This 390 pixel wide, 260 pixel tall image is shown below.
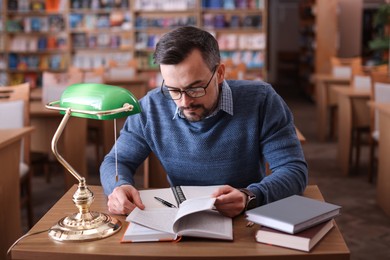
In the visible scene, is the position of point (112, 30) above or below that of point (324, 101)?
above

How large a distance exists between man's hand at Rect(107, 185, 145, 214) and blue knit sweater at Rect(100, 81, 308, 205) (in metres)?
0.15

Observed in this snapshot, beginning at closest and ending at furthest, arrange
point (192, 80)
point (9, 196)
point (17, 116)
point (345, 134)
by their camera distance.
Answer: point (192, 80) < point (9, 196) < point (17, 116) < point (345, 134)

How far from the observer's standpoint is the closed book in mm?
1404

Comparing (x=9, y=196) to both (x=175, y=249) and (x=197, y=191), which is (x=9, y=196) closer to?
(x=197, y=191)

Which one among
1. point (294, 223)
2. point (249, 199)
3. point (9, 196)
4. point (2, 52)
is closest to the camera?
point (294, 223)

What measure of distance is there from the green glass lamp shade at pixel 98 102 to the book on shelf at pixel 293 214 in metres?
0.44

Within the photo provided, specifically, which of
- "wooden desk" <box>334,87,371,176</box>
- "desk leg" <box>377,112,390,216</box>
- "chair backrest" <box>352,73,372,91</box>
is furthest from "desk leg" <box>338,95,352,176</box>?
"desk leg" <box>377,112,390,216</box>

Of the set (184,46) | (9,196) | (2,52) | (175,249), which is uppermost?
(184,46)

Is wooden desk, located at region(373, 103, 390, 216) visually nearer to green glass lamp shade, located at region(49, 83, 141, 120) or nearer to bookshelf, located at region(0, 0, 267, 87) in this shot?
green glass lamp shade, located at region(49, 83, 141, 120)

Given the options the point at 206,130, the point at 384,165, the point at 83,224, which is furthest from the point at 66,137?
the point at 83,224

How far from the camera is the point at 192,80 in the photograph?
1.80m

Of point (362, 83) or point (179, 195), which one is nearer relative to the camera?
point (179, 195)

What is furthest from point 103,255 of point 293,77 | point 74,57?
point 293,77

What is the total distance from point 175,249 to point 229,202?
258 millimetres
